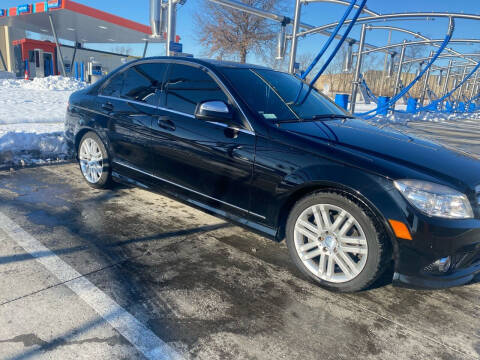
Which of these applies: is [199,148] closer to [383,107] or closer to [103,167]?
[103,167]

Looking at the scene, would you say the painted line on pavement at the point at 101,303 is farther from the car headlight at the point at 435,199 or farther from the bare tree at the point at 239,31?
the bare tree at the point at 239,31

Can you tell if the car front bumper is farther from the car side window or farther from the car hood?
the car side window

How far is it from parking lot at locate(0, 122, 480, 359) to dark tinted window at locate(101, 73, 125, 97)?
1.53m

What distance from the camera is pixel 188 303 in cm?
239

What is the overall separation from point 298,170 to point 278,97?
1.01 m

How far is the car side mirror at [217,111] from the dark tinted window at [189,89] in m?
0.19

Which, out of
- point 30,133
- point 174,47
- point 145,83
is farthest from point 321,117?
point 174,47

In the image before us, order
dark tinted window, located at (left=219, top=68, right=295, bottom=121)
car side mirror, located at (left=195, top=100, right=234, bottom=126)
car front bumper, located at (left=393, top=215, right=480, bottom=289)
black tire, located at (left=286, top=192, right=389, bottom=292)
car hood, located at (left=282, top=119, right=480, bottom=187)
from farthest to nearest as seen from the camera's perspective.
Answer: dark tinted window, located at (left=219, top=68, right=295, bottom=121), car side mirror, located at (left=195, top=100, right=234, bottom=126), car hood, located at (left=282, top=119, right=480, bottom=187), black tire, located at (left=286, top=192, right=389, bottom=292), car front bumper, located at (left=393, top=215, right=480, bottom=289)

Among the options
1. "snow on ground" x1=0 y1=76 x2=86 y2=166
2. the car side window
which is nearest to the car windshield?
the car side window

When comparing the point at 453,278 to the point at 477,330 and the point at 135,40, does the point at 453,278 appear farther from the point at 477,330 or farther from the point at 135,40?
the point at 135,40

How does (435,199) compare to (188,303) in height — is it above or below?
above

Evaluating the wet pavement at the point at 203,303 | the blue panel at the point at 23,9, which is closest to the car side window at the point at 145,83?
the wet pavement at the point at 203,303

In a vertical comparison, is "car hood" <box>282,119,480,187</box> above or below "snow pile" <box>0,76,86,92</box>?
above

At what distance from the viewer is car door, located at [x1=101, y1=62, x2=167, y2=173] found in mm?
3707
